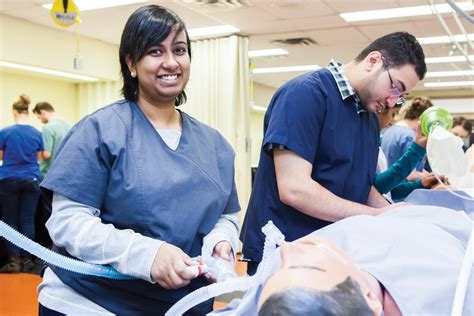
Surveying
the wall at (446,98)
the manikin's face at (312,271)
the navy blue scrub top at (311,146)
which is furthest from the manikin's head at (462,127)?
the wall at (446,98)

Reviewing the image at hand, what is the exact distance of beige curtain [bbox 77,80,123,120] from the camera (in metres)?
6.18

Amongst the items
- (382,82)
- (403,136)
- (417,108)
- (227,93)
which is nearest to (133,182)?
(382,82)

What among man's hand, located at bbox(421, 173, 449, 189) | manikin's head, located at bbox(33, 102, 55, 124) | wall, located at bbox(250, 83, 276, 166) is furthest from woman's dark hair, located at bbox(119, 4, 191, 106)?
wall, located at bbox(250, 83, 276, 166)

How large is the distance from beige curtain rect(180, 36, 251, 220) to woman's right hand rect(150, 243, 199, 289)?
414cm

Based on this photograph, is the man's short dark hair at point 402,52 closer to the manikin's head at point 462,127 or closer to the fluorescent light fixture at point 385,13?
the fluorescent light fixture at point 385,13

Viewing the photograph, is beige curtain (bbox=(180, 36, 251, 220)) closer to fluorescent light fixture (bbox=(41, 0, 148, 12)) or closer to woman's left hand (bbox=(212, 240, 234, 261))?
fluorescent light fixture (bbox=(41, 0, 148, 12))

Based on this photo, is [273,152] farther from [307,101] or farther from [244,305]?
[244,305]

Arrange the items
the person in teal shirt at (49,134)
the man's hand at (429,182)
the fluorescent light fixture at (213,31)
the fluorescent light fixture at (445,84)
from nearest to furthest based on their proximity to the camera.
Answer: the man's hand at (429,182)
the person in teal shirt at (49,134)
the fluorescent light fixture at (213,31)
the fluorescent light fixture at (445,84)

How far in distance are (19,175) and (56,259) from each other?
342cm

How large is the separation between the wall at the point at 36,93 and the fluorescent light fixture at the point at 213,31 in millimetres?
2249

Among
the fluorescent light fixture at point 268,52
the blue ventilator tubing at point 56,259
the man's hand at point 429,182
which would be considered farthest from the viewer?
the fluorescent light fixture at point 268,52

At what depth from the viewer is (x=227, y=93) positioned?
5184 mm

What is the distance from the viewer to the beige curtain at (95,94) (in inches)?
243

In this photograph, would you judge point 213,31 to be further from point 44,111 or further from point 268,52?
point 44,111
